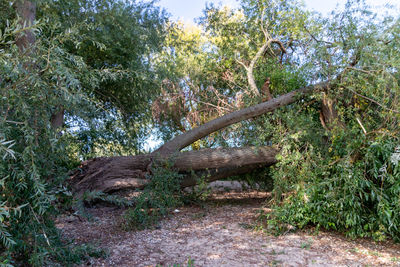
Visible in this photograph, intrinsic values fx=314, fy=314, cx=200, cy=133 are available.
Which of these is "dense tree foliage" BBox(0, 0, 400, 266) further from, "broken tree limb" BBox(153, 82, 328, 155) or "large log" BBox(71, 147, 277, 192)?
"large log" BBox(71, 147, 277, 192)

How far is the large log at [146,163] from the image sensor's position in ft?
20.5

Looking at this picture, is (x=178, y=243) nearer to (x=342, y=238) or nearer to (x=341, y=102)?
(x=342, y=238)

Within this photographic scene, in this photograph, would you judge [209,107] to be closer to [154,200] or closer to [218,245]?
[154,200]

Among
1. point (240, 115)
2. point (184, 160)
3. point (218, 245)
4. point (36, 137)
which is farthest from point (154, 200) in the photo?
point (36, 137)

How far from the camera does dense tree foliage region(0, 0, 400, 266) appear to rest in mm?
2959

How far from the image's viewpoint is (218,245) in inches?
179

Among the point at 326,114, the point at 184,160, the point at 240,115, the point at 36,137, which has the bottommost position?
the point at 184,160

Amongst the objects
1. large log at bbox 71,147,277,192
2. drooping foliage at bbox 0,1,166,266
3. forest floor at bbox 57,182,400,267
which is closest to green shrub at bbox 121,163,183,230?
forest floor at bbox 57,182,400,267

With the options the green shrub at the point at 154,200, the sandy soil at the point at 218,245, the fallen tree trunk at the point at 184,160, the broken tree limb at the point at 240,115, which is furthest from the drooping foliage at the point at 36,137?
the broken tree limb at the point at 240,115

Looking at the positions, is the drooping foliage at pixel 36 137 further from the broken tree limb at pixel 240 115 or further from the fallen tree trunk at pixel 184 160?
the broken tree limb at pixel 240 115

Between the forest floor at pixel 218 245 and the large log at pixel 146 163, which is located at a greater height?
the large log at pixel 146 163

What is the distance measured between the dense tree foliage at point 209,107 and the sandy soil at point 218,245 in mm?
290

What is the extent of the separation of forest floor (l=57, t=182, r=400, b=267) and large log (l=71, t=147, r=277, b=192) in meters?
0.78

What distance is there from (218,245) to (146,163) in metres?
2.57
